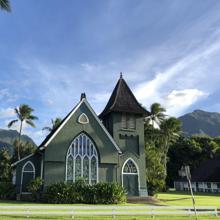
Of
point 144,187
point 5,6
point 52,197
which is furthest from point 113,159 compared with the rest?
point 5,6

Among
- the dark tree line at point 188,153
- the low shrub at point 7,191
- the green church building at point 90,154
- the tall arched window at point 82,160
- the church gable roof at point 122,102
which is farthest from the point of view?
the dark tree line at point 188,153

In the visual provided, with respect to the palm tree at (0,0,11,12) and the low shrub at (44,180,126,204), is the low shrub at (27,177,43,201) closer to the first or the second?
the low shrub at (44,180,126,204)

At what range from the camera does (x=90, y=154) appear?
30203 millimetres

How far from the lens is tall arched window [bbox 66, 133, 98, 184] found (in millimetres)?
29266

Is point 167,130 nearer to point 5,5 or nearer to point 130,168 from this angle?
point 130,168

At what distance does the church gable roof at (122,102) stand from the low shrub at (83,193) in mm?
9356

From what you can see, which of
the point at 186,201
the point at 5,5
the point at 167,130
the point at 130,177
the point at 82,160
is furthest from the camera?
the point at 167,130

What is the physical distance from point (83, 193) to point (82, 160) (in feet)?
12.9

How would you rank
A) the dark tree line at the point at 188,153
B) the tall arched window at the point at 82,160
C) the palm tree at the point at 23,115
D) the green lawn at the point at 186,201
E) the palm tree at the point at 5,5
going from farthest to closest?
the dark tree line at the point at 188,153
the palm tree at the point at 23,115
the green lawn at the point at 186,201
the tall arched window at the point at 82,160
the palm tree at the point at 5,5

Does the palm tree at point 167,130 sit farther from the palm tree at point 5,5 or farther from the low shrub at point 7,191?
the palm tree at point 5,5

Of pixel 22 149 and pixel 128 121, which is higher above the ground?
pixel 22 149

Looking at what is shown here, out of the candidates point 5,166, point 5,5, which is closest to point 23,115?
point 5,166

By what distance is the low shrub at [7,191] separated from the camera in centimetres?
3008

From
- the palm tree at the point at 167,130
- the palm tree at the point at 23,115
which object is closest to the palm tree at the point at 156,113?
the palm tree at the point at 167,130
